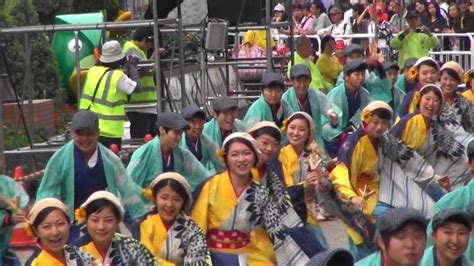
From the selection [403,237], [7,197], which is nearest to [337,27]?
[7,197]

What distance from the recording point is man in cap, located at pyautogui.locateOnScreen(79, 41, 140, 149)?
13.8 m

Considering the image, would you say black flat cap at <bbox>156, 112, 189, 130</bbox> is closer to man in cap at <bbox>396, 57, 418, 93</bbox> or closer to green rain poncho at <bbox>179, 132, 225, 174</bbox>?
green rain poncho at <bbox>179, 132, 225, 174</bbox>

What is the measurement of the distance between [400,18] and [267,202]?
46.9 ft

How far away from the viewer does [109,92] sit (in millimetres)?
13828

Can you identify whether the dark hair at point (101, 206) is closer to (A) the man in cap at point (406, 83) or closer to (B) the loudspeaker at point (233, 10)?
(A) the man in cap at point (406, 83)

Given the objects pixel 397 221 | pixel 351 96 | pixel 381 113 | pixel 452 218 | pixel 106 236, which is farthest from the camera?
pixel 351 96

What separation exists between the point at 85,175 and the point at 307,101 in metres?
4.64

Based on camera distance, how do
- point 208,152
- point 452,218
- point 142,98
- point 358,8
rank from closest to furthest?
point 452,218, point 208,152, point 142,98, point 358,8

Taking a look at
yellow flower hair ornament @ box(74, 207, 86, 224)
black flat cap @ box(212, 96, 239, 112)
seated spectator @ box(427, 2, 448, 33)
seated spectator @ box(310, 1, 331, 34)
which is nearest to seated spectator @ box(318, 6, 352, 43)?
seated spectator @ box(310, 1, 331, 34)

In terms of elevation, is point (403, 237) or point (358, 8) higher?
point (403, 237)

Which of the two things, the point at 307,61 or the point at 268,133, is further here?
the point at 307,61

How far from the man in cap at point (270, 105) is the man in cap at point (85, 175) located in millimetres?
3562

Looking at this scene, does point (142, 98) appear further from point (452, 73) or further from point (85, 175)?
point (85, 175)

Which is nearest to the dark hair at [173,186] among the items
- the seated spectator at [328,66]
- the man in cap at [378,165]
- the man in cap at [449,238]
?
the man in cap at [449,238]
